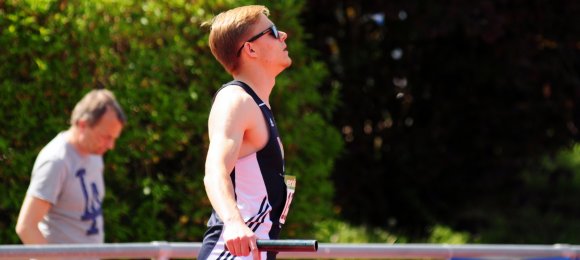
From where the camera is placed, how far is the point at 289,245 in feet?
10.5

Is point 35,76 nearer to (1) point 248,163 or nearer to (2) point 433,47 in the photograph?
(1) point 248,163

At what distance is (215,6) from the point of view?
6938 mm

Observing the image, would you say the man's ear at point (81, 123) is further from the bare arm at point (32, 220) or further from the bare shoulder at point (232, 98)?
the bare shoulder at point (232, 98)

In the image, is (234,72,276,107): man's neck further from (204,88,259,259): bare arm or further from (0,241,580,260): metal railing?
(0,241,580,260): metal railing

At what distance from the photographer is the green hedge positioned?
6535mm

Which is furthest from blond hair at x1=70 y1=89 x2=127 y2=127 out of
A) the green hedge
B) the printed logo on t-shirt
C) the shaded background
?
the shaded background

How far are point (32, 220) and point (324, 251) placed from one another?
1.28 metres

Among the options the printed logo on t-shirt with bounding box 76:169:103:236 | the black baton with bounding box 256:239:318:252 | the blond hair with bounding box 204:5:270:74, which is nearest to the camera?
the black baton with bounding box 256:239:318:252

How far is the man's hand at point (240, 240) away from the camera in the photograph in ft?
10.6

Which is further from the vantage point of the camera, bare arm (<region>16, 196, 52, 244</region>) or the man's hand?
bare arm (<region>16, 196, 52, 244</region>)

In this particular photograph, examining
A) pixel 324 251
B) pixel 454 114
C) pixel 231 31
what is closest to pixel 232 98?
pixel 231 31

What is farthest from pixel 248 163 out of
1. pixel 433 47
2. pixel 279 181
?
pixel 433 47

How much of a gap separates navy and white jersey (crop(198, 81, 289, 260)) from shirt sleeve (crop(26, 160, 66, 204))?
1.49 metres

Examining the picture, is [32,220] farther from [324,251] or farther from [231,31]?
[231,31]
